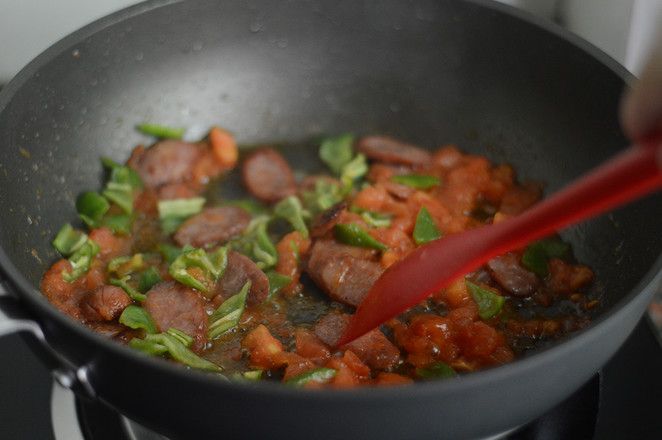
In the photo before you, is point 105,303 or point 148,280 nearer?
point 105,303

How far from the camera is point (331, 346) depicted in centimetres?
147

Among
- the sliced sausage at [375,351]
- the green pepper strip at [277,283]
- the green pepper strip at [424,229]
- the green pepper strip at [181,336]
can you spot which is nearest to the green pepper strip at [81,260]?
the green pepper strip at [181,336]

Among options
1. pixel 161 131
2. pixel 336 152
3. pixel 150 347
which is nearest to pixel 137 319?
pixel 150 347

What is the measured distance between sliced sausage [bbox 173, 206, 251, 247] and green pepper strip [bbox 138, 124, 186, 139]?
0.29 metres

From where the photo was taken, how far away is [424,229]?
5.65 ft

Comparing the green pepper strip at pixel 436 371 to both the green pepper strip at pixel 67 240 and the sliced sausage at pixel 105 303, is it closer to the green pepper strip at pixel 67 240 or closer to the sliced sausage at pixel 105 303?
the sliced sausage at pixel 105 303

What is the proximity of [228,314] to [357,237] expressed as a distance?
1.18 feet

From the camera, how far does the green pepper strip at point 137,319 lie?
1.48 m

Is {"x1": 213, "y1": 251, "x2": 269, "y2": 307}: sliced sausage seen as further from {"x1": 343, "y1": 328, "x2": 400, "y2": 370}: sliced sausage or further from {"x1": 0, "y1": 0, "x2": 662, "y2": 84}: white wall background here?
{"x1": 0, "y1": 0, "x2": 662, "y2": 84}: white wall background

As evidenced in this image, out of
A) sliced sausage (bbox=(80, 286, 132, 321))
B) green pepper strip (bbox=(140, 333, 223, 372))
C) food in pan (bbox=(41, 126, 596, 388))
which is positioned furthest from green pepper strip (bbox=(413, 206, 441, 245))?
sliced sausage (bbox=(80, 286, 132, 321))

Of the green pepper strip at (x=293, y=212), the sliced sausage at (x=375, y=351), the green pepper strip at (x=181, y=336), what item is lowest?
the sliced sausage at (x=375, y=351)

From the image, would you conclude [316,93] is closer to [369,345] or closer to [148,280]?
[148,280]

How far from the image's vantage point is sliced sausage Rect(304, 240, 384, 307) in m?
1.59

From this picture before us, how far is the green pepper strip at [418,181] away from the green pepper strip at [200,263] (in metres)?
0.53
